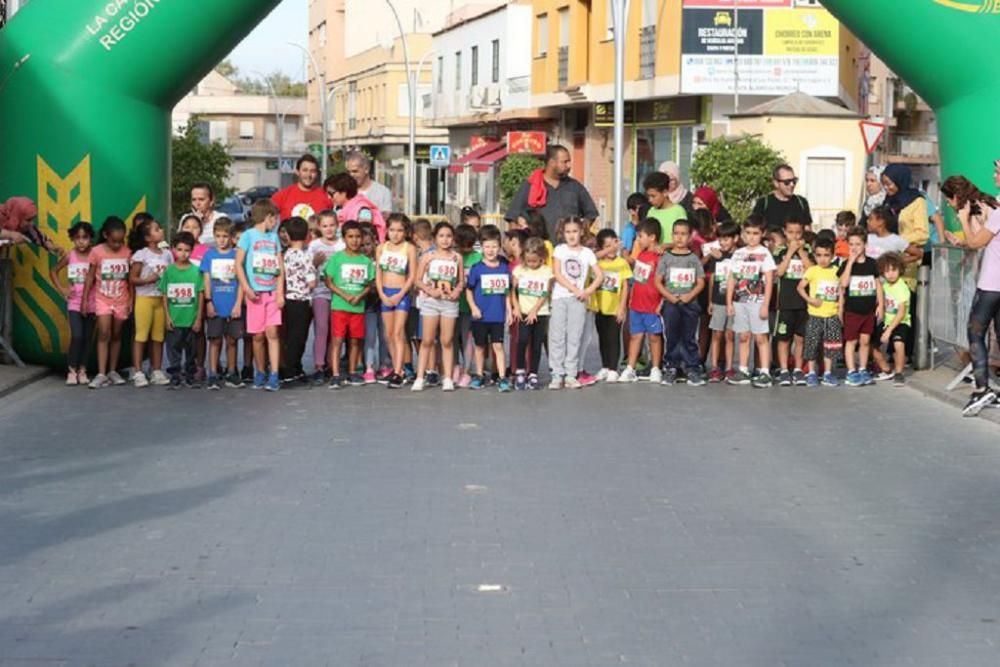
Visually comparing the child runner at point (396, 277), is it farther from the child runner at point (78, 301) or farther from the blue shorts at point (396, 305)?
the child runner at point (78, 301)

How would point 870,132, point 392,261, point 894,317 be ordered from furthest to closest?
1. point 870,132
2. point 894,317
3. point 392,261

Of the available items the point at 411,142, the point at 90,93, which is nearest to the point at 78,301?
the point at 90,93

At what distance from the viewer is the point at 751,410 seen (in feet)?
43.4

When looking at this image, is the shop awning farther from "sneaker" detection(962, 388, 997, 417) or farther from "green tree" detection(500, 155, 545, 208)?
"sneaker" detection(962, 388, 997, 417)

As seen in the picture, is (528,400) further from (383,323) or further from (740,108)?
(740,108)

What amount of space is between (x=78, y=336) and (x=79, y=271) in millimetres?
537

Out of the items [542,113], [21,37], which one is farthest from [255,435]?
[542,113]

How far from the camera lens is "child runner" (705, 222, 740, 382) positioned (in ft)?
49.2

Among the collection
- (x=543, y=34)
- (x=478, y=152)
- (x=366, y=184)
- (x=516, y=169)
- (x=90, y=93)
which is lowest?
(x=366, y=184)

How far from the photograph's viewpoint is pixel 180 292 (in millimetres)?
14219

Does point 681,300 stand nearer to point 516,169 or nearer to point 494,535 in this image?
point 494,535

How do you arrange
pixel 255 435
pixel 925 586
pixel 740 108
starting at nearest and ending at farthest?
pixel 925 586, pixel 255 435, pixel 740 108

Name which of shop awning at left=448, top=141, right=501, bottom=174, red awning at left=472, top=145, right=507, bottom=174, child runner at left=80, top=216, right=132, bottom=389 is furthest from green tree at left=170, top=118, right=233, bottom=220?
shop awning at left=448, top=141, right=501, bottom=174

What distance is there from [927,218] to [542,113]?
3788 centimetres
